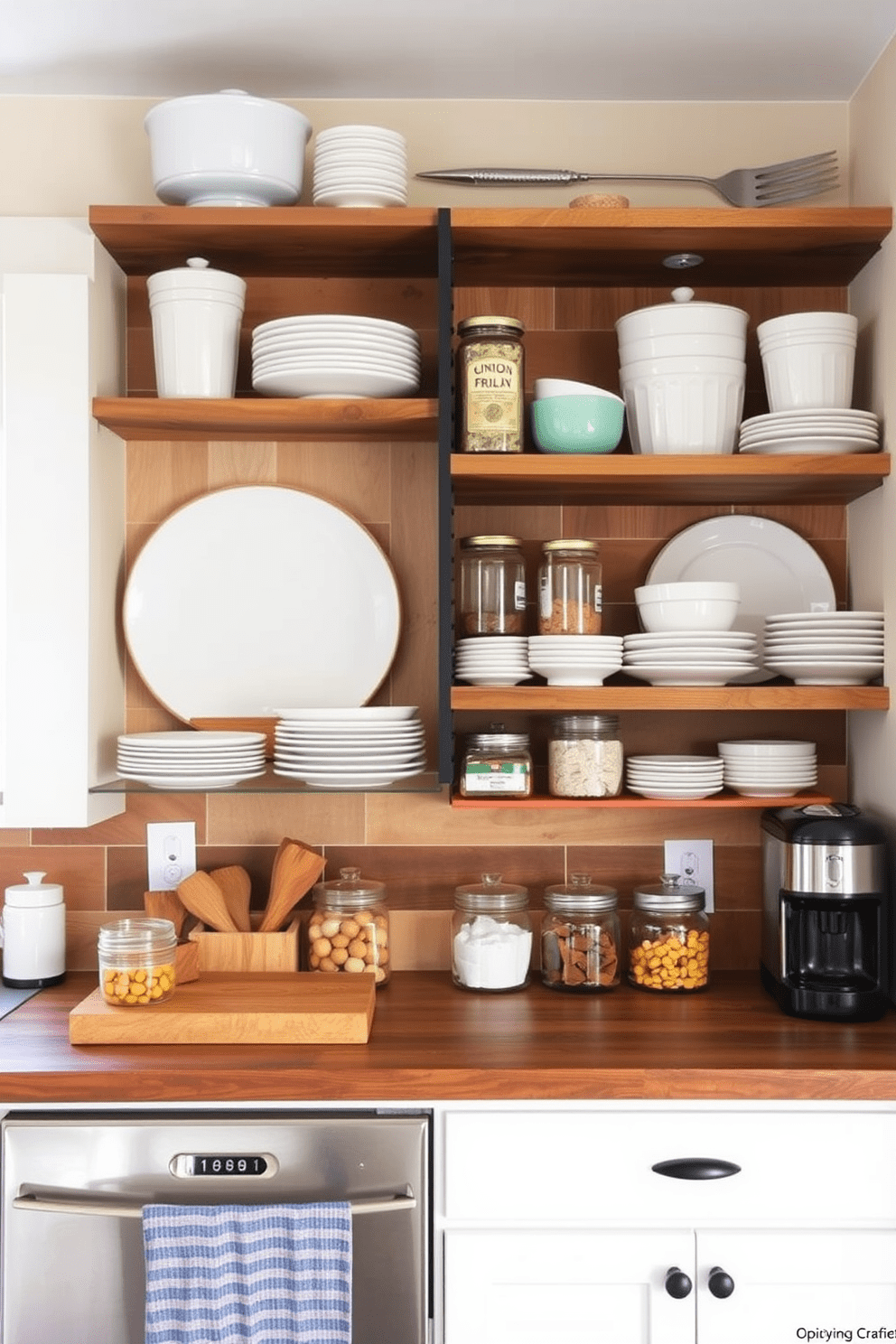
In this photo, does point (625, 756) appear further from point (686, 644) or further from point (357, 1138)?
point (357, 1138)

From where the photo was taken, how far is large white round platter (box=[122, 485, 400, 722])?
2277 millimetres

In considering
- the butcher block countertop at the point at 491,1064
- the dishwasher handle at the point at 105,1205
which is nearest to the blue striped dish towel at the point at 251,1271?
the dishwasher handle at the point at 105,1205

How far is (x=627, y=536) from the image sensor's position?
7.61ft

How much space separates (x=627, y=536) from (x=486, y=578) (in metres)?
0.36

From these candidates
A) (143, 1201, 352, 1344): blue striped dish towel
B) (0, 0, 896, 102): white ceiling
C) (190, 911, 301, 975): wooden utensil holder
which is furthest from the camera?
(190, 911, 301, 975): wooden utensil holder

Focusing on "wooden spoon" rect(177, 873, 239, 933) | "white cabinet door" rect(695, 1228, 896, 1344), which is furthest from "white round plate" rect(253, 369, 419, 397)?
"white cabinet door" rect(695, 1228, 896, 1344)

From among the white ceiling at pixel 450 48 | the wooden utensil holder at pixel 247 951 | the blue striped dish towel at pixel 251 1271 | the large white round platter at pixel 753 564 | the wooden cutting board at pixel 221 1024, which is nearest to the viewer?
the blue striped dish towel at pixel 251 1271

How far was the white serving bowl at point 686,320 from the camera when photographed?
2055 mm

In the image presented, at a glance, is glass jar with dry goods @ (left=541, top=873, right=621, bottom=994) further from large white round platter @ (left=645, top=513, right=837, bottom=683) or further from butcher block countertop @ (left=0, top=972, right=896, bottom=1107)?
large white round platter @ (left=645, top=513, right=837, bottom=683)

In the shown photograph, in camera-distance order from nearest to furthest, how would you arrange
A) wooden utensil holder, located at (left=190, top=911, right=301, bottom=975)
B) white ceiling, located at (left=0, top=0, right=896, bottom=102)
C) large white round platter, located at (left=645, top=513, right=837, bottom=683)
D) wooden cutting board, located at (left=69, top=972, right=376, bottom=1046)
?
1. wooden cutting board, located at (left=69, top=972, right=376, bottom=1046)
2. white ceiling, located at (left=0, top=0, right=896, bottom=102)
3. wooden utensil holder, located at (left=190, top=911, right=301, bottom=975)
4. large white round platter, located at (left=645, top=513, right=837, bottom=683)

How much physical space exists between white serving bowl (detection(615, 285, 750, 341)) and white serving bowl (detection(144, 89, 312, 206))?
67cm

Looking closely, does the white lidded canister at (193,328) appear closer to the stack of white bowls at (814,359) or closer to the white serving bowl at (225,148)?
the white serving bowl at (225,148)

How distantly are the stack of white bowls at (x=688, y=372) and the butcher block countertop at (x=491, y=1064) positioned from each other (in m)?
1.00

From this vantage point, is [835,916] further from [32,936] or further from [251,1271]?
[32,936]
